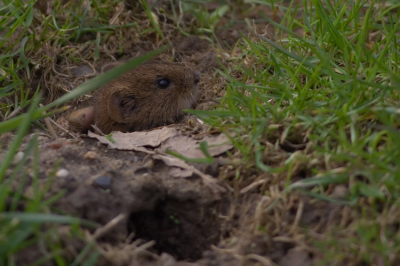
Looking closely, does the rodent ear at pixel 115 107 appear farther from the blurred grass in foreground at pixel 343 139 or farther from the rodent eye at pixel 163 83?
the blurred grass in foreground at pixel 343 139

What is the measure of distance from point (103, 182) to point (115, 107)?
89.8 inches

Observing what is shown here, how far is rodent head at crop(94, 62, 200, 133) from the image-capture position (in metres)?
5.21

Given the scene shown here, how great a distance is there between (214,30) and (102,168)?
3332 millimetres

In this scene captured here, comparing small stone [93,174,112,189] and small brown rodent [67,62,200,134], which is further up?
small stone [93,174,112,189]

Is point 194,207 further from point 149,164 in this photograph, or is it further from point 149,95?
point 149,95

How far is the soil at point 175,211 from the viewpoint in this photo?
259 cm

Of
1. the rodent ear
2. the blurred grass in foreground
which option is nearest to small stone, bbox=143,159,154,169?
the blurred grass in foreground

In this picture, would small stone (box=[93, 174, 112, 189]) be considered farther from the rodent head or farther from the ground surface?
the rodent head

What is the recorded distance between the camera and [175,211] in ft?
10.4

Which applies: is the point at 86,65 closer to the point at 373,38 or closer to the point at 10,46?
the point at 10,46

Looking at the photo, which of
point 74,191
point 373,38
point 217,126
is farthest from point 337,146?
point 373,38

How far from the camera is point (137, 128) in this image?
17.3ft

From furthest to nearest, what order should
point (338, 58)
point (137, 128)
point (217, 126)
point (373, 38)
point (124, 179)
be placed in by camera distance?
point (137, 128), point (373, 38), point (338, 58), point (217, 126), point (124, 179)

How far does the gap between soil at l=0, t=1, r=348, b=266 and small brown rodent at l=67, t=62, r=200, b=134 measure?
1.45m
